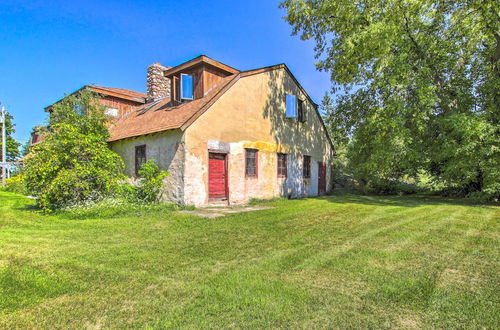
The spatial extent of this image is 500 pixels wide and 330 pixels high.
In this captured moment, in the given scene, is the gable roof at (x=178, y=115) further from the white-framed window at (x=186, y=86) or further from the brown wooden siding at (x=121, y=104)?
the brown wooden siding at (x=121, y=104)

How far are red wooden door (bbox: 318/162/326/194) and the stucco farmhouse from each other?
1.66 ft

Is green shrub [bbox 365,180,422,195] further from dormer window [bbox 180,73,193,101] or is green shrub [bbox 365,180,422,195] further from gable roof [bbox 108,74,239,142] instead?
dormer window [bbox 180,73,193,101]

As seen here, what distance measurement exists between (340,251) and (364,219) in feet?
10.9

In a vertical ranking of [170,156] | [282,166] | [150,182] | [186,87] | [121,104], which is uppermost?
[121,104]

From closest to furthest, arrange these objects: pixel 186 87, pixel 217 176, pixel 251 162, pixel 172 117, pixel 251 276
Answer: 1. pixel 251 276
2. pixel 217 176
3. pixel 172 117
4. pixel 251 162
5. pixel 186 87

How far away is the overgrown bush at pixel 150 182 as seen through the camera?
9719 millimetres

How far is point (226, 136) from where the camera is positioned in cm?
1087

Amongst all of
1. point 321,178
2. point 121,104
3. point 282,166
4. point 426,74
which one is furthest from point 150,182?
point 426,74

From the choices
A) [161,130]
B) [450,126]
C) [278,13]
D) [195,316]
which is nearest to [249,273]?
[195,316]

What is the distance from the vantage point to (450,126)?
1057cm

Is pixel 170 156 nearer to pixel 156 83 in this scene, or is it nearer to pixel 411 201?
pixel 156 83

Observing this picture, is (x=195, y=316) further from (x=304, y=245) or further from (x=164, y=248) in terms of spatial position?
(x=304, y=245)

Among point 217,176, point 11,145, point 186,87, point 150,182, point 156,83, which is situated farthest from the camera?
point 11,145

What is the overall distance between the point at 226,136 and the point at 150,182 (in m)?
3.46
